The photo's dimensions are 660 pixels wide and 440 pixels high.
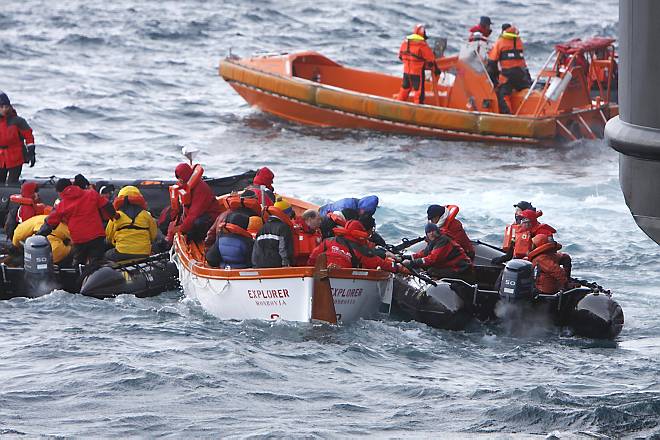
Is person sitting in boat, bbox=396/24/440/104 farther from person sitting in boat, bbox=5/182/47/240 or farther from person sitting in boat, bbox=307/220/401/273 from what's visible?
person sitting in boat, bbox=307/220/401/273

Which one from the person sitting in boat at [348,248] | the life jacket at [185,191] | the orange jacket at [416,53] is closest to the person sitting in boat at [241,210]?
the life jacket at [185,191]

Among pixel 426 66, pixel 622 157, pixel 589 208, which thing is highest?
pixel 622 157

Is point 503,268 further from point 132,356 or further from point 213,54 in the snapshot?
point 213,54

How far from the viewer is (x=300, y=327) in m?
11.2

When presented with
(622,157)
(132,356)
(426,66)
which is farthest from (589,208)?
(622,157)

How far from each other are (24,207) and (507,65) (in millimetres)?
9399

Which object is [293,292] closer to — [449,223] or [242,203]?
[242,203]

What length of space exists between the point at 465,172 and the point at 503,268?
7131mm

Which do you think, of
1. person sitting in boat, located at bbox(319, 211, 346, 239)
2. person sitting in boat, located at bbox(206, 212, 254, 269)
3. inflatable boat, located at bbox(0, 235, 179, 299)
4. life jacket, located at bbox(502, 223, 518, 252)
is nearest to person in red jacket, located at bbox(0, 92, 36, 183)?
inflatable boat, located at bbox(0, 235, 179, 299)

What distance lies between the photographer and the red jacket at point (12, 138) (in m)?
15.1

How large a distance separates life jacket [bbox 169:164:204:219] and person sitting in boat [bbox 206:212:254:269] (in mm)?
1190

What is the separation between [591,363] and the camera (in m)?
10.9

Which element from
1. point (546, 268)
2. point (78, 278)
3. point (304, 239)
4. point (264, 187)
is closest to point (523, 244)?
point (546, 268)

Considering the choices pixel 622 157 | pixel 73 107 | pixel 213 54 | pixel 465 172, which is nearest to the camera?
pixel 622 157
